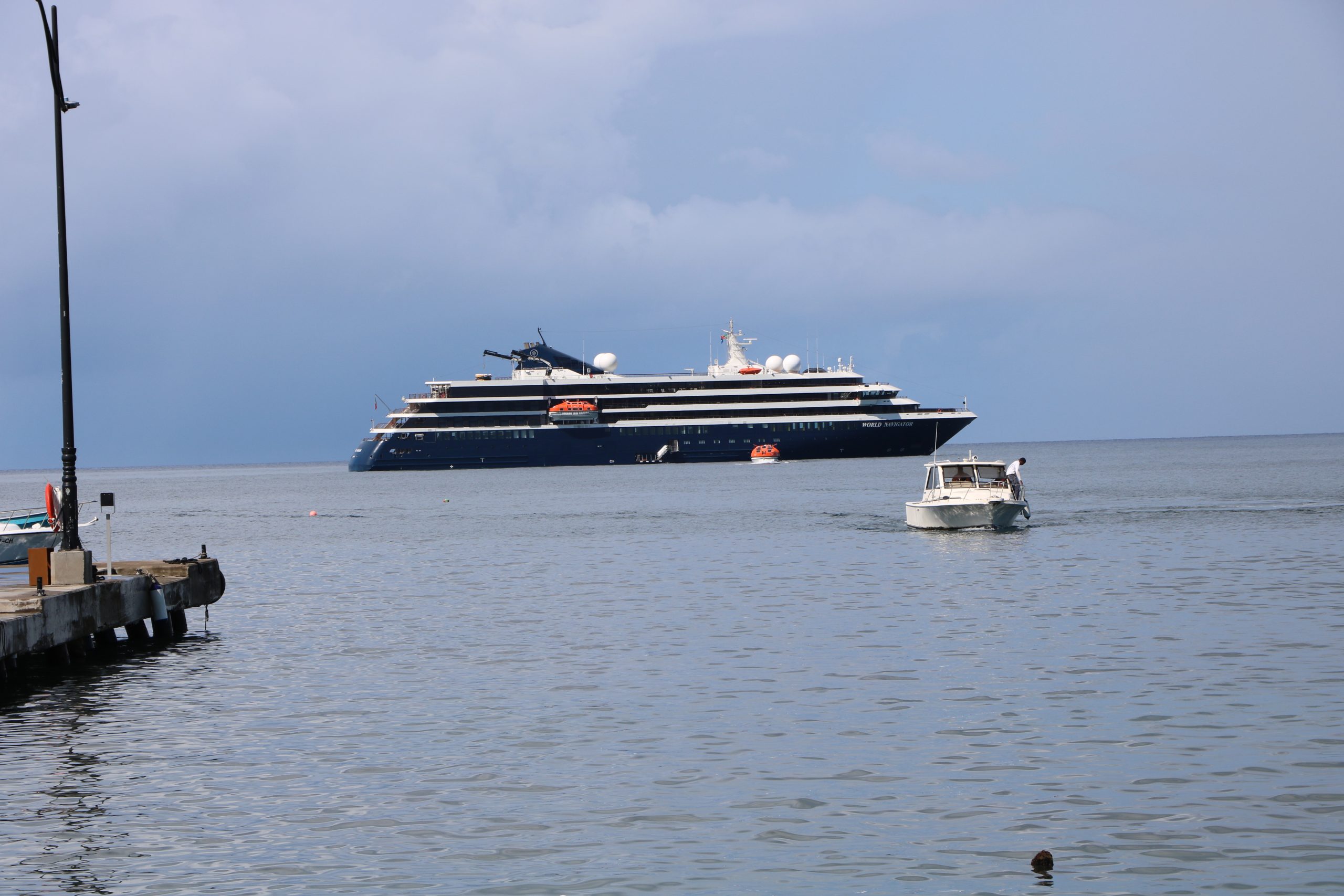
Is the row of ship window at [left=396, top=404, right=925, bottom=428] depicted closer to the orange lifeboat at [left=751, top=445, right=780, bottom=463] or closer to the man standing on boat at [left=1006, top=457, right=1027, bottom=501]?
the orange lifeboat at [left=751, top=445, right=780, bottom=463]

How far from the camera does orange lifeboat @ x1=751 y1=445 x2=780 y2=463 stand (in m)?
141

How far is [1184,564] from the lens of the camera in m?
35.5

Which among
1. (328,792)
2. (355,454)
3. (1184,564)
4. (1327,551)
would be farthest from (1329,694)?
(355,454)

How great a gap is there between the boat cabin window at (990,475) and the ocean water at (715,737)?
1259cm

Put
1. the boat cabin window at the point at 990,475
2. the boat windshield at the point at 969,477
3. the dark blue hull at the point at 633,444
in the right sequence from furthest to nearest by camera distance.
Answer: the dark blue hull at the point at 633,444 < the boat cabin window at the point at 990,475 < the boat windshield at the point at 969,477

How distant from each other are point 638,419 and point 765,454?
1305 centimetres

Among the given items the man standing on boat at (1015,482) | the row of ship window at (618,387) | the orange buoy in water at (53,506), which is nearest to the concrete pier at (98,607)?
the orange buoy in water at (53,506)

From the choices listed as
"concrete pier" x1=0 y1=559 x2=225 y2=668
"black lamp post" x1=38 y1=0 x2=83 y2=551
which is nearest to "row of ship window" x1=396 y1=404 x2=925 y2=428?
"concrete pier" x1=0 y1=559 x2=225 y2=668

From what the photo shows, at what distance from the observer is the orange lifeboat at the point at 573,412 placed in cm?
13950

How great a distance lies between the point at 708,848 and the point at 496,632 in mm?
14676

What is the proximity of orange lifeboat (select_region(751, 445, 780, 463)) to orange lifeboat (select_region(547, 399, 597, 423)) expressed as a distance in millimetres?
16248

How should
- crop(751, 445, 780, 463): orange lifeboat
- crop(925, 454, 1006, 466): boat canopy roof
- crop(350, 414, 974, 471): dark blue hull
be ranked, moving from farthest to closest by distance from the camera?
crop(751, 445, 780, 463): orange lifeboat → crop(350, 414, 974, 471): dark blue hull → crop(925, 454, 1006, 466): boat canopy roof

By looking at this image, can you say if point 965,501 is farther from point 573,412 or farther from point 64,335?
point 573,412

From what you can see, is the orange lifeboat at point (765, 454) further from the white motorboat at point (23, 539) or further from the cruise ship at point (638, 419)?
the white motorboat at point (23, 539)
